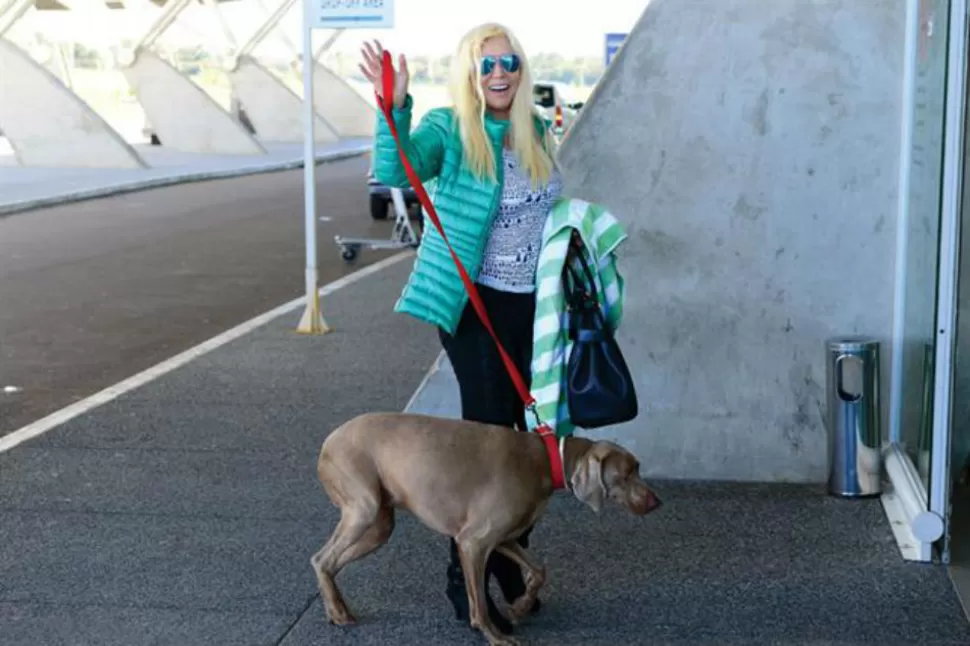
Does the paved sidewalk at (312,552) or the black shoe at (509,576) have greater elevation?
the black shoe at (509,576)

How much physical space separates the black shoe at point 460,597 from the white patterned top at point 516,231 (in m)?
0.95

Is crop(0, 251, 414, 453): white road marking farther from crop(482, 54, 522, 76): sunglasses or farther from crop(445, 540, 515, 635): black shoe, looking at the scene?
crop(482, 54, 522, 76): sunglasses

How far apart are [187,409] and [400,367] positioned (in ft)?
5.92

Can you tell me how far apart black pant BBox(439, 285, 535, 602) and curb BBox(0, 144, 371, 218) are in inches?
747

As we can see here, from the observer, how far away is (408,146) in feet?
15.8

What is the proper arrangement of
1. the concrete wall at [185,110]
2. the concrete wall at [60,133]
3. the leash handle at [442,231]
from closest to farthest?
the leash handle at [442,231] → the concrete wall at [60,133] → the concrete wall at [185,110]

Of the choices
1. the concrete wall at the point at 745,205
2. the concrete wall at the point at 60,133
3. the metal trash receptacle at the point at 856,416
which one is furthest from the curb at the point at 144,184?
the metal trash receptacle at the point at 856,416

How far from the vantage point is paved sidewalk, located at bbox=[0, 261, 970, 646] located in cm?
511

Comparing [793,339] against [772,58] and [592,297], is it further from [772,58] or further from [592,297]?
[592,297]

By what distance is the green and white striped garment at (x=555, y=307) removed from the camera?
16.5ft

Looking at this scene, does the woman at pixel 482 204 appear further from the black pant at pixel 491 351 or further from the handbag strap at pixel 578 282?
the handbag strap at pixel 578 282

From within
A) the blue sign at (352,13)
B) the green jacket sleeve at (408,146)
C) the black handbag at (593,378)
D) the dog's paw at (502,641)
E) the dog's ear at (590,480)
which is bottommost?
the dog's paw at (502,641)

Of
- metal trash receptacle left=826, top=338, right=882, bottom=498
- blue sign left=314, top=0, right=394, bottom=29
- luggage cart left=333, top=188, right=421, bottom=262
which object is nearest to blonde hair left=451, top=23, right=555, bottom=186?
metal trash receptacle left=826, top=338, right=882, bottom=498

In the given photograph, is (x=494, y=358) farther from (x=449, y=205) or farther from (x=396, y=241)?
(x=396, y=241)
